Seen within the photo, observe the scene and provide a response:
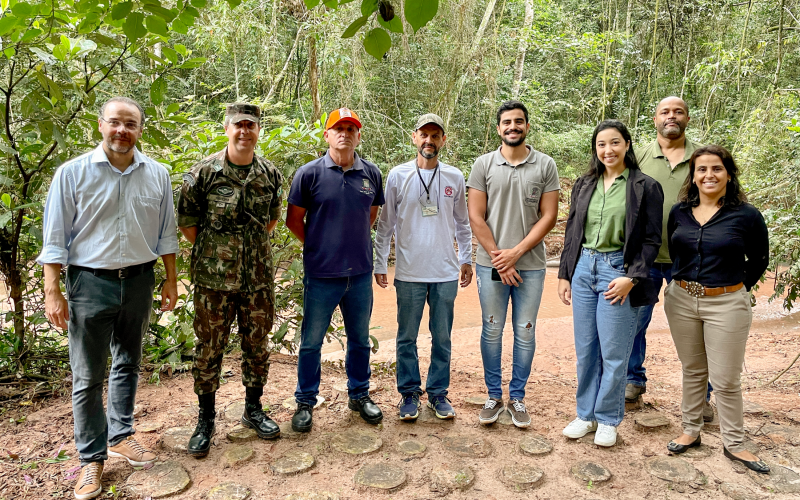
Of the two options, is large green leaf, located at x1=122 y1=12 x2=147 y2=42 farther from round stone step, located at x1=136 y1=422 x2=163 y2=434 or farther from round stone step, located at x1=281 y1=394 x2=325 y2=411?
round stone step, located at x1=281 y1=394 x2=325 y2=411

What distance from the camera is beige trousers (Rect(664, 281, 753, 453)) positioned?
2.75m

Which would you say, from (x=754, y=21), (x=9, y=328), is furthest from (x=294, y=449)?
(x=754, y=21)

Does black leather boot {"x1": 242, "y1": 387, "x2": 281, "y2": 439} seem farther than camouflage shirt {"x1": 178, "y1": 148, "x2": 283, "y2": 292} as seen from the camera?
Yes

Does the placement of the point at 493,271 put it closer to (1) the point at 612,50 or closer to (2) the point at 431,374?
(2) the point at 431,374

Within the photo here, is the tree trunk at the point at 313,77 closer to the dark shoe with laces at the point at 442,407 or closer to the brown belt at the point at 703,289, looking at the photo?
the dark shoe with laces at the point at 442,407

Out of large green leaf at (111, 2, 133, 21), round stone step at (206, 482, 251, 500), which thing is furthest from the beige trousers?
large green leaf at (111, 2, 133, 21)

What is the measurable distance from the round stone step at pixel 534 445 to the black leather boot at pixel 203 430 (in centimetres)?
172

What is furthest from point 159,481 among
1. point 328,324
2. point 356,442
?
point 328,324

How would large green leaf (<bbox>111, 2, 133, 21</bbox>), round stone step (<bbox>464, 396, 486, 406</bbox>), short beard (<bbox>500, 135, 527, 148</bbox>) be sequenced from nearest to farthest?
1. large green leaf (<bbox>111, 2, 133, 21</bbox>)
2. short beard (<bbox>500, 135, 527, 148</bbox>)
3. round stone step (<bbox>464, 396, 486, 406</bbox>)

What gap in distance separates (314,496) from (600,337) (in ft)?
5.67

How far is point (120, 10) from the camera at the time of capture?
1656 millimetres

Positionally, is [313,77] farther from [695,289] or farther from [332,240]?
[695,289]

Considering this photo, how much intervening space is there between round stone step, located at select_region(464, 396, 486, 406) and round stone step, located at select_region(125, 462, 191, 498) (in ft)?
6.24

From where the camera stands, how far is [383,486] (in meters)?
2.59
